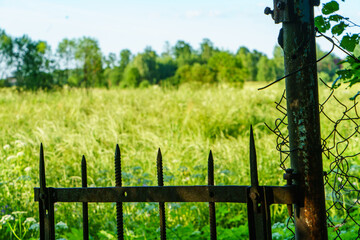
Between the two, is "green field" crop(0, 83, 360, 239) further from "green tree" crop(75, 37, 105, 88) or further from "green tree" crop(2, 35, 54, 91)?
"green tree" crop(75, 37, 105, 88)

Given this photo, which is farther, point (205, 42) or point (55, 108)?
point (205, 42)

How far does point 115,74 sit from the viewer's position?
5019 cm

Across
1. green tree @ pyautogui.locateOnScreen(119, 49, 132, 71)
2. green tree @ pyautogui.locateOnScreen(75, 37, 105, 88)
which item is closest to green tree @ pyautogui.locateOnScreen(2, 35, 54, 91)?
green tree @ pyautogui.locateOnScreen(75, 37, 105, 88)

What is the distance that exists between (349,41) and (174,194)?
921mm

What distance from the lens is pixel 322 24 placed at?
60.6 inches

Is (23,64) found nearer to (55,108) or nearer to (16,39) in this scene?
(16,39)

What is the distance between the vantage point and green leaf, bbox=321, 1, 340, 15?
1.49 m

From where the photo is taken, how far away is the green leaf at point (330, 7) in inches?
58.5

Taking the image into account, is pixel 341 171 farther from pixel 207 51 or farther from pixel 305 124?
pixel 207 51

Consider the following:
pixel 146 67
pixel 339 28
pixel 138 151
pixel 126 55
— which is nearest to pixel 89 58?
pixel 138 151

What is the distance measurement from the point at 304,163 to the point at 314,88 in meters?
0.26

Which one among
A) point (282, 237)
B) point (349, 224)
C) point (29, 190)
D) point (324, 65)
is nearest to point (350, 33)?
point (282, 237)

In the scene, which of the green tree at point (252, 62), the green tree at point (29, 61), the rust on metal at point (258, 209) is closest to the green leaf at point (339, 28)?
the rust on metal at point (258, 209)

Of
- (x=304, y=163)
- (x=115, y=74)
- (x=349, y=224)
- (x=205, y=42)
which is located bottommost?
(x=349, y=224)
